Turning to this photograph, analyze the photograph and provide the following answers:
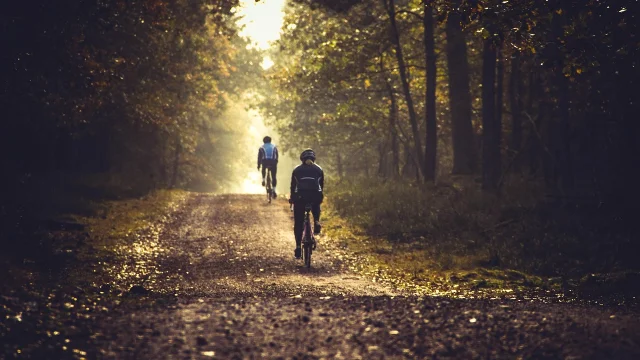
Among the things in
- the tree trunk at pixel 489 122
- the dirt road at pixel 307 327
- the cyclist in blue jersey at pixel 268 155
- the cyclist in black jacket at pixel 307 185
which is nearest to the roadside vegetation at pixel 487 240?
the tree trunk at pixel 489 122

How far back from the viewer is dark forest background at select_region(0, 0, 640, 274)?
46.2 ft

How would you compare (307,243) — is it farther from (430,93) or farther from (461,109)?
(461,109)

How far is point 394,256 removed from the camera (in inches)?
633

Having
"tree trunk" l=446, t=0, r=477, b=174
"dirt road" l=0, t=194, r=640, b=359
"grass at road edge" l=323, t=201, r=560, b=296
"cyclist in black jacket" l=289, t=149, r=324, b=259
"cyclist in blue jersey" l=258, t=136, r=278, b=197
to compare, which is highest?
"tree trunk" l=446, t=0, r=477, b=174

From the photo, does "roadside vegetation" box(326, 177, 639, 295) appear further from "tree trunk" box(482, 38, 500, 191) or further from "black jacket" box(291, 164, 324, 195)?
"black jacket" box(291, 164, 324, 195)

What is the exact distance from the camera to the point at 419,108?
1539 inches

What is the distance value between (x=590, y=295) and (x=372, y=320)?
17.1 feet

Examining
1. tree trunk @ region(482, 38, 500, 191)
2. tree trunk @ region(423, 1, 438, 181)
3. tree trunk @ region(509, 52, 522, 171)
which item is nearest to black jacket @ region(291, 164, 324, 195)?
tree trunk @ region(482, 38, 500, 191)

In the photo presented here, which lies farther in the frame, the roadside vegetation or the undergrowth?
the undergrowth

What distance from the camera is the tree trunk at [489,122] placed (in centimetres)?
2094

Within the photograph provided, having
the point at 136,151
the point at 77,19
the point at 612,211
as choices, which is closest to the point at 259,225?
the point at 77,19

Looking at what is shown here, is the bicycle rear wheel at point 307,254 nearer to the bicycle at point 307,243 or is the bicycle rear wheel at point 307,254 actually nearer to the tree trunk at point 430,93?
the bicycle at point 307,243

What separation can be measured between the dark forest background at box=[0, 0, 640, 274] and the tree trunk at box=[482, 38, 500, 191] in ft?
0.18

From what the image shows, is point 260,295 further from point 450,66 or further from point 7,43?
point 450,66
